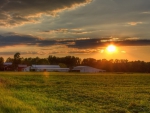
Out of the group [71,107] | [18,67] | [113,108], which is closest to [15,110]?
[71,107]

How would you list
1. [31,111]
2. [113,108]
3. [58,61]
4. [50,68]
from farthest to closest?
[58,61] < [50,68] < [113,108] < [31,111]

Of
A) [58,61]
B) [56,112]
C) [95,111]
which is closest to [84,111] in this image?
[95,111]

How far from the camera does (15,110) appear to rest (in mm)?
14398

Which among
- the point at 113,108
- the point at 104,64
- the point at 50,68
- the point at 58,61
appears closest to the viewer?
the point at 113,108

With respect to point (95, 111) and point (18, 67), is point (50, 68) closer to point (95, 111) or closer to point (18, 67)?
point (18, 67)

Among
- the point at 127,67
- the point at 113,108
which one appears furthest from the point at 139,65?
the point at 113,108

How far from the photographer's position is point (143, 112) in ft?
49.8

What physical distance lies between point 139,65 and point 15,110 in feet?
440

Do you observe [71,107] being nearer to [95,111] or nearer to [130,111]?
[95,111]

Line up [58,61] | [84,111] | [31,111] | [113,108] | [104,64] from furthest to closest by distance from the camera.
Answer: [58,61] < [104,64] < [113,108] < [84,111] < [31,111]

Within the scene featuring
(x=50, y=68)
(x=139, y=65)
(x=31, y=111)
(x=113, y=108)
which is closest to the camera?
(x=31, y=111)

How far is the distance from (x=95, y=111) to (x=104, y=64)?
144308 mm

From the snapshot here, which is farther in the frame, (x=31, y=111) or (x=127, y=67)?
(x=127, y=67)

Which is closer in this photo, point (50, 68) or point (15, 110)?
point (15, 110)
